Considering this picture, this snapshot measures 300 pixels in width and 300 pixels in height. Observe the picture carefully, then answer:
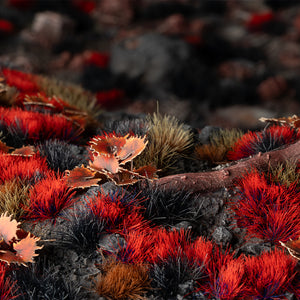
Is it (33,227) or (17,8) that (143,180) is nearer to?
(33,227)

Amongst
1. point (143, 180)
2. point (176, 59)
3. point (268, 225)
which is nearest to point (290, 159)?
point (268, 225)

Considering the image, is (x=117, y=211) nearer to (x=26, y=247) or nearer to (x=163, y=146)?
(x=26, y=247)

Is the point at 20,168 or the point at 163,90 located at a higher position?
the point at 20,168

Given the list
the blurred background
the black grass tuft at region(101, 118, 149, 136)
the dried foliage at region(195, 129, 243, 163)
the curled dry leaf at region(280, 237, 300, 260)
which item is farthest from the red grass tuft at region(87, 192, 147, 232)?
the blurred background

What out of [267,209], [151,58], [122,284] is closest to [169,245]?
[122,284]

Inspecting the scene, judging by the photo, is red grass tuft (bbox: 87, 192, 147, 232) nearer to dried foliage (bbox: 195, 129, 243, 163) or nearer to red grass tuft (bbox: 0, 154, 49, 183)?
red grass tuft (bbox: 0, 154, 49, 183)
